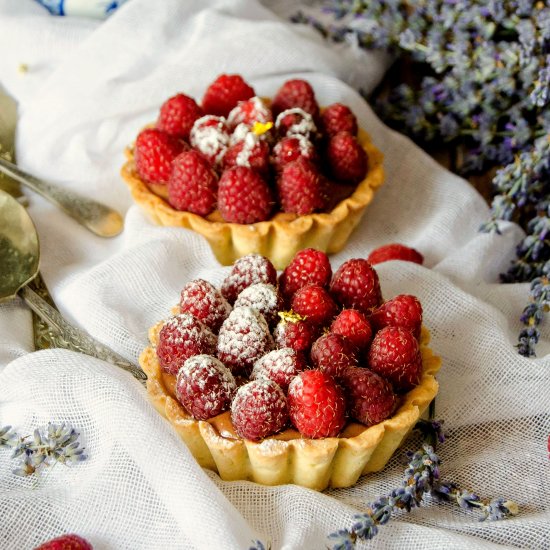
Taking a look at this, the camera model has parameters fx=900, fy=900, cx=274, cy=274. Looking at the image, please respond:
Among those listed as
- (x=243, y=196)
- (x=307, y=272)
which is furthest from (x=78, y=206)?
(x=307, y=272)

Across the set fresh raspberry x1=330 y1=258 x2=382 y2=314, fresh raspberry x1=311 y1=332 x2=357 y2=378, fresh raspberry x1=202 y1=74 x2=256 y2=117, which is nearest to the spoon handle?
fresh raspberry x1=202 y1=74 x2=256 y2=117

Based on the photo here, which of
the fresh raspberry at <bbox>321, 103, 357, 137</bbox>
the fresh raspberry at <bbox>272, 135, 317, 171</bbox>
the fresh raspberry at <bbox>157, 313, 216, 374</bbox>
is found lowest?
the fresh raspberry at <bbox>157, 313, 216, 374</bbox>

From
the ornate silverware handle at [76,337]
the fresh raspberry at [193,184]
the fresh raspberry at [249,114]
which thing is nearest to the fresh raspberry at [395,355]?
the ornate silverware handle at [76,337]

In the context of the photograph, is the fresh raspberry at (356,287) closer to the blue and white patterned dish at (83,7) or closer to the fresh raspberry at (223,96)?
the fresh raspberry at (223,96)

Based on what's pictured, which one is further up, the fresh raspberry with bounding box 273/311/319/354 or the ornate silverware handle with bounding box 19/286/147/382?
the fresh raspberry with bounding box 273/311/319/354

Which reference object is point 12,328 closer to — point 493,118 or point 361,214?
point 361,214

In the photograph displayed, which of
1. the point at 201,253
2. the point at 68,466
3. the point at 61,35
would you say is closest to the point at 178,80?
the point at 61,35

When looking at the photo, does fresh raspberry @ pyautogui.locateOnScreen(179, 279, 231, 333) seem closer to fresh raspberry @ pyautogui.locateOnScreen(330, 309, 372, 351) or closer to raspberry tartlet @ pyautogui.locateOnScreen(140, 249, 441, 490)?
raspberry tartlet @ pyautogui.locateOnScreen(140, 249, 441, 490)
